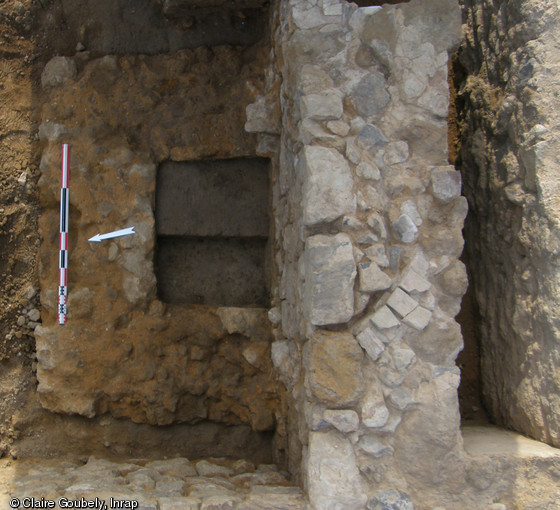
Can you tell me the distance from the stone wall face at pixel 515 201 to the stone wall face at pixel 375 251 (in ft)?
0.84

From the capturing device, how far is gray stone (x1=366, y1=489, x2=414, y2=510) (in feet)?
6.19

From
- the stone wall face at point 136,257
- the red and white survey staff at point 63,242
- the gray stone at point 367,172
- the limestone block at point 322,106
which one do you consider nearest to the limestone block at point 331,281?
the gray stone at point 367,172

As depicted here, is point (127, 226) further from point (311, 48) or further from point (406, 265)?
point (406, 265)

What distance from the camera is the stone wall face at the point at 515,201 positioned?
1.99 meters

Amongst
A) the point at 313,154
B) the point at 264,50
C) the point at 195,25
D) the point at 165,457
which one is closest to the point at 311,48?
the point at 313,154

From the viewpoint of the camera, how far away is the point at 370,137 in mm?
2086

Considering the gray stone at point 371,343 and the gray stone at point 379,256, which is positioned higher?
the gray stone at point 379,256

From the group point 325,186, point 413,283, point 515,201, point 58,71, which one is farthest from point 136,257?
point 515,201

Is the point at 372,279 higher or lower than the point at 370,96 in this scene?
lower

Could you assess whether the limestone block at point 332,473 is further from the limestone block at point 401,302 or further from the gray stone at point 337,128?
the gray stone at point 337,128

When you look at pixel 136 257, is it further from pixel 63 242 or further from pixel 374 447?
pixel 374 447

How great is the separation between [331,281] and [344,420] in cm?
47

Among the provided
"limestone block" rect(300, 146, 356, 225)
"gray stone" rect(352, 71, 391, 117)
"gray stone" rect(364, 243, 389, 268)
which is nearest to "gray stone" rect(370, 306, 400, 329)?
"gray stone" rect(364, 243, 389, 268)

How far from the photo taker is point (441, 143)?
6.91 feet
